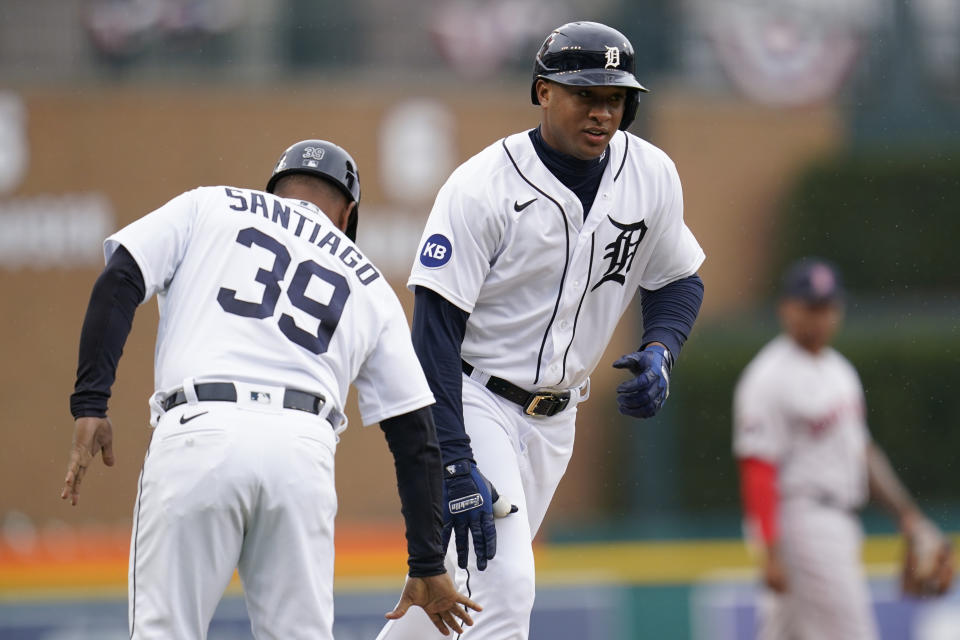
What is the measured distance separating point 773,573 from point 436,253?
12.1 ft

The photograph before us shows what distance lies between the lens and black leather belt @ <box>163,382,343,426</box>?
352cm

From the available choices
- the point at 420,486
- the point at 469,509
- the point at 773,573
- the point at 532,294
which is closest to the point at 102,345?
the point at 420,486

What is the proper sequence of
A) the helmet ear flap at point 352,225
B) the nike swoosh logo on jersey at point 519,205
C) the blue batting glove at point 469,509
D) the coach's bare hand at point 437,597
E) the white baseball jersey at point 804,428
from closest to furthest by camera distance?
the coach's bare hand at point 437,597, the blue batting glove at point 469,509, the nike swoosh logo on jersey at point 519,205, the helmet ear flap at point 352,225, the white baseball jersey at point 804,428

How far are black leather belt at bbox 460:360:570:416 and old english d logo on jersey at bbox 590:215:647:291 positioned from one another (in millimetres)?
347

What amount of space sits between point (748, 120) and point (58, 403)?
25.5 feet

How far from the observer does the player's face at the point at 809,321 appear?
7.34 m

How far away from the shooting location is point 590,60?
13.1 ft

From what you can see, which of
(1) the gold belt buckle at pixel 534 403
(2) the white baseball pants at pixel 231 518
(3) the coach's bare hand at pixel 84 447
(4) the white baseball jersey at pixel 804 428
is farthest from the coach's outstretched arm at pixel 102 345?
(4) the white baseball jersey at pixel 804 428

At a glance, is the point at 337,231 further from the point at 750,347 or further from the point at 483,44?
the point at 483,44

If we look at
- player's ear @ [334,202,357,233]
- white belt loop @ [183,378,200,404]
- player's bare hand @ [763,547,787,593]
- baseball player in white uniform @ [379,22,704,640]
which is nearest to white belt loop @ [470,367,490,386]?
baseball player in white uniform @ [379,22,704,640]

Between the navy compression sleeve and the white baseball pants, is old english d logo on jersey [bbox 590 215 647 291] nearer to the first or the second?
the navy compression sleeve

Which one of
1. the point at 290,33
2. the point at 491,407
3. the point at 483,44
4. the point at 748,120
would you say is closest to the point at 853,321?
the point at 748,120

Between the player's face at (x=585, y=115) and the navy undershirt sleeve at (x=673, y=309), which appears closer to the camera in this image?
the player's face at (x=585, y=115)

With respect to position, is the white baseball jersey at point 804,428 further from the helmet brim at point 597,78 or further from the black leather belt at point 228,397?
the black leather belt at point 228,397
